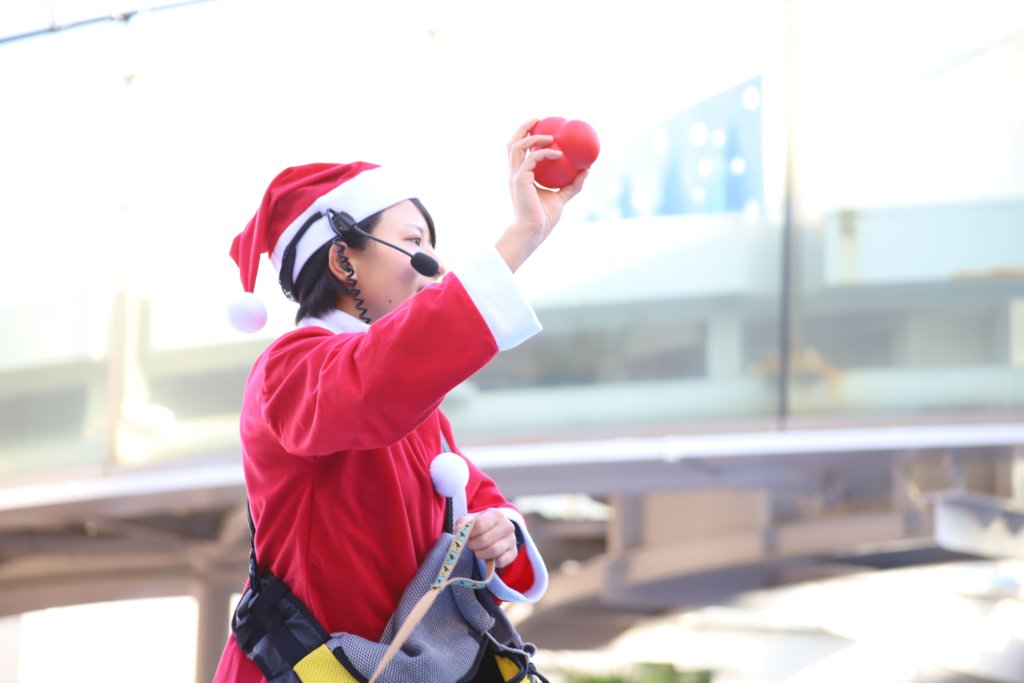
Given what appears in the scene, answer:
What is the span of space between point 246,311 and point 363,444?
16.1 inches

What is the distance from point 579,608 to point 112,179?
7.96m

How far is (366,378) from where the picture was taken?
1.28 metres

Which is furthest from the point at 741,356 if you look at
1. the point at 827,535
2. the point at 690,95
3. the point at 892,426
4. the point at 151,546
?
the point at 151,546

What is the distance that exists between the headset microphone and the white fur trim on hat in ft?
0.04

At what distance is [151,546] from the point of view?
8.81m

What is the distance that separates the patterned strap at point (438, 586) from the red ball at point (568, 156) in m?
0.42

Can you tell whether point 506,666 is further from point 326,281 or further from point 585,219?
point 585,219

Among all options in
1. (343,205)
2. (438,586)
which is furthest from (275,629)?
(343,205)

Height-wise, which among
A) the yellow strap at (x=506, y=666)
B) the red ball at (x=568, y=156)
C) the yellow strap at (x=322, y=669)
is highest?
the red ball at (x=568, y=156)

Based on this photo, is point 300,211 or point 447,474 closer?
point 447,474

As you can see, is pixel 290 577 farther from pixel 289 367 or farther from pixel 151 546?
pixel 151 546

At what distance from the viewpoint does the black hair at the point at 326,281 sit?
1.66m

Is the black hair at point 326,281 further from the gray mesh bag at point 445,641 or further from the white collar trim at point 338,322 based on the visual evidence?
the gray mesh bag at point 445,641

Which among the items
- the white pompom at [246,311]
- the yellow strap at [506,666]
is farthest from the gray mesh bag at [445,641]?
the white pompom at [246,311]
